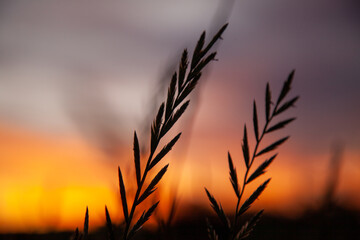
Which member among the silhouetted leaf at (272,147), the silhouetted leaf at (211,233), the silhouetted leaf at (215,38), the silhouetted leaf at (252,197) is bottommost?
the silhouetted leaf at (211,233)

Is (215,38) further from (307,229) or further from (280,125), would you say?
(307,229)

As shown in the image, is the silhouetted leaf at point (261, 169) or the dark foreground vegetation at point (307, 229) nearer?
the silhouetted leaf at point (261, 169)

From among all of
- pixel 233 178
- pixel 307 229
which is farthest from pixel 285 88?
pixel 307 229

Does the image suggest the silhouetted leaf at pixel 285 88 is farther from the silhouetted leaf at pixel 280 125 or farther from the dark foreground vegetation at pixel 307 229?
the dark foreground vegetation at pixel 307 229

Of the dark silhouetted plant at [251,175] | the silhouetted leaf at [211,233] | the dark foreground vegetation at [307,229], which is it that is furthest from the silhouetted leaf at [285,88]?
the dark foreground vegetation at [307,229]

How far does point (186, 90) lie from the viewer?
52cm

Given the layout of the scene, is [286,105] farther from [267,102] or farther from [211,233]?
[211,233]

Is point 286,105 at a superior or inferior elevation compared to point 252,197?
superior

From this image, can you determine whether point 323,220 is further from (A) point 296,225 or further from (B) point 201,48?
(B) point 201,48

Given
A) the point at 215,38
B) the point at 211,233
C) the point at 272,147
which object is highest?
the point at 215,38

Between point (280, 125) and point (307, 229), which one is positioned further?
point (307, 229)

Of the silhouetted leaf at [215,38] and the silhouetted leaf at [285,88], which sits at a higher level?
the silhouetted leaf at [215,38]

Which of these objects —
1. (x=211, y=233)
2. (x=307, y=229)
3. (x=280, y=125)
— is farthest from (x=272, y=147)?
(x=307, y=229)

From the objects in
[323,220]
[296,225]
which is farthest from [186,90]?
[296,225]
